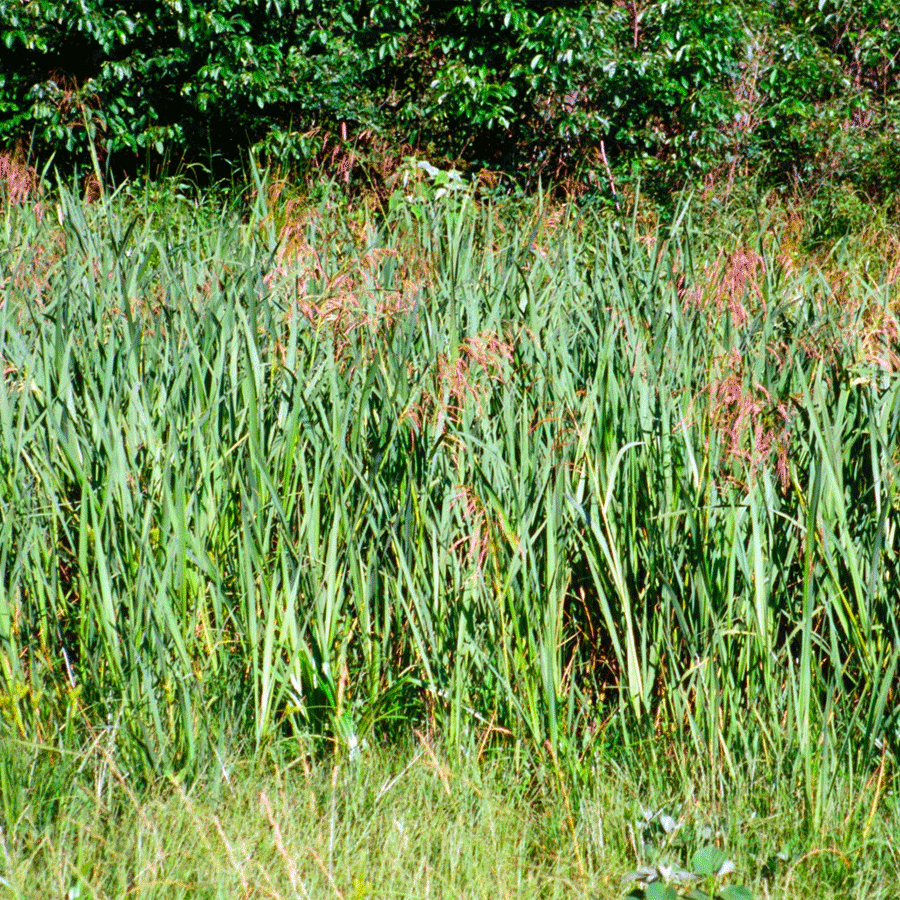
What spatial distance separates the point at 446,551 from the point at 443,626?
0.15 meters

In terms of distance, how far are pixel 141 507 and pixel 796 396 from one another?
1.33 meters

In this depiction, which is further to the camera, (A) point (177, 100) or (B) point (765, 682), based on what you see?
(A) point (177, 100)

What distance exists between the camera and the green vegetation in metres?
1.67

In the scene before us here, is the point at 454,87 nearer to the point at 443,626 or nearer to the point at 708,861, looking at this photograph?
the point at 443,626

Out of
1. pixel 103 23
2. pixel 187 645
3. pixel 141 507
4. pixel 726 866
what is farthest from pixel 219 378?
pixel 103 23

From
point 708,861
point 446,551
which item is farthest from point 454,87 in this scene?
point 708,861

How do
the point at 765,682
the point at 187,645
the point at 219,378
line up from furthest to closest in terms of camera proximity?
the point at 219,378 < the point at 187,645 < the point at 765,682

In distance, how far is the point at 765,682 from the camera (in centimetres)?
186

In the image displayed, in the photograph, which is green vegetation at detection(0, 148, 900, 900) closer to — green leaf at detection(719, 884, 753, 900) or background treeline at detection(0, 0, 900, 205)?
green leaf at detection(719, 884, 753, 900)

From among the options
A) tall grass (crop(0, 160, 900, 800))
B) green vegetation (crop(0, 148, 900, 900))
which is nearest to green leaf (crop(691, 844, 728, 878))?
green vegetation (crop(0, 148, 900, 900))

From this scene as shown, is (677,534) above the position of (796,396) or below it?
below

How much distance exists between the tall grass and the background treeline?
4.89 meters

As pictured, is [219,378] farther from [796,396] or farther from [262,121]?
[262,121]

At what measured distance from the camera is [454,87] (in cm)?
746
